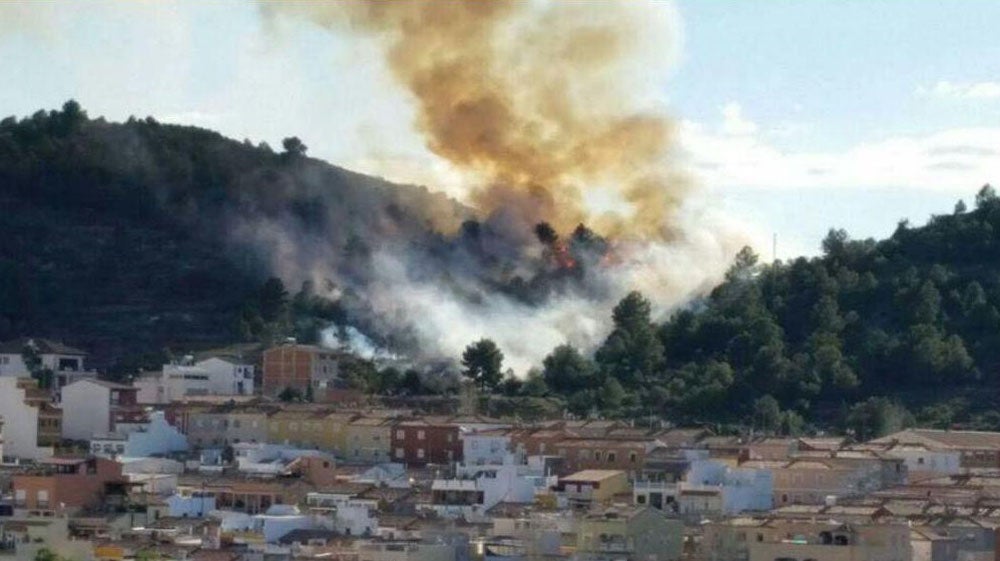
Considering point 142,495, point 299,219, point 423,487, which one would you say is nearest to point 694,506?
point 423,487

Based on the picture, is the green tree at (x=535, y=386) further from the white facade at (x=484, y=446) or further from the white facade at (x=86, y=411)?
the white facade at (x=86, y=411)

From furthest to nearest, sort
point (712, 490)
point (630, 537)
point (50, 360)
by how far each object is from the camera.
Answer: point (50, 360) < point (712, 490) < point (630, 537)

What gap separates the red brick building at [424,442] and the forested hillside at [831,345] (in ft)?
32.0

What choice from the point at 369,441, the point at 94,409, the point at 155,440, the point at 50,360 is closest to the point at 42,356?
the point at 50,360

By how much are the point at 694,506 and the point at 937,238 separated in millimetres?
35205

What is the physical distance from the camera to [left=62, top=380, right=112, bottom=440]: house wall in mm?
98562

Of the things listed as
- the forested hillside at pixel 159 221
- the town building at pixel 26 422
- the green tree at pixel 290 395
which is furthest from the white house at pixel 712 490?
the forested hillside at pixel 159 221

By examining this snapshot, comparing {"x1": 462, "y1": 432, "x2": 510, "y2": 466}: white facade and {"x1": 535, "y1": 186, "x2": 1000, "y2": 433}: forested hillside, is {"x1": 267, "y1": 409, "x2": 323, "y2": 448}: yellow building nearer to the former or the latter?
{"x1": 462, "y1": 432, "x2": 510, "y2": 466}: white facade

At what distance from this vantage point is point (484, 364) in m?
108

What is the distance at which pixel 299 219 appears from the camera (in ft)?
457

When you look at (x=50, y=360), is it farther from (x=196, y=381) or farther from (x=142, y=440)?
(x=142, y=440)

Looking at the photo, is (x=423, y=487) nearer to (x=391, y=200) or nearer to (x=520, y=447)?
(x=520, y=447)

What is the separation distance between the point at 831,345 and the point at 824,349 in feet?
3.03

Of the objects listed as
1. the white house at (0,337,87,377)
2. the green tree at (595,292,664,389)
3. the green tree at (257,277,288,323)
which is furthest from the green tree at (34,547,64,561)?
the green tree at (257,277,288,323)
